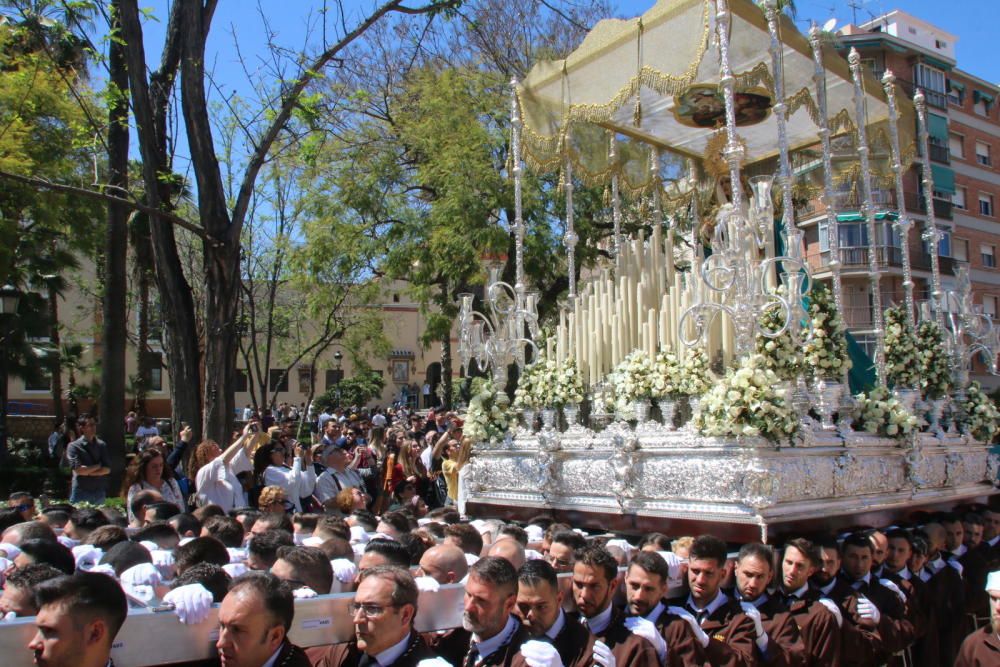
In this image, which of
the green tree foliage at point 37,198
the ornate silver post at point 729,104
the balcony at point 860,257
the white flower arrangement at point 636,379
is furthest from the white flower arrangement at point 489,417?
the balcony at point 860,257

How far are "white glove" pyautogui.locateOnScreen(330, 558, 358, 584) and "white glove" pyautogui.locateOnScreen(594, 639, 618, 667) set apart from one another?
4.78ft

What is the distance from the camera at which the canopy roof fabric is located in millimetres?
8977

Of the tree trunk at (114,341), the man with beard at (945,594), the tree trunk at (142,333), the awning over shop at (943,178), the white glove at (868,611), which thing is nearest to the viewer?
the white glove at (868,611)

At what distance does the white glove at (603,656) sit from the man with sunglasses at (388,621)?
77cm

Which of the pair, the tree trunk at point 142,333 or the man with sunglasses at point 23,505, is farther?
the tree trunk at point 142,333

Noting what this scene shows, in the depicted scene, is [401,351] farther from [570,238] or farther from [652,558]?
[652,558]

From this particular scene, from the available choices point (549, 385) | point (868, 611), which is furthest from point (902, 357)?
point (868, 611)

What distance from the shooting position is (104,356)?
43.8ft

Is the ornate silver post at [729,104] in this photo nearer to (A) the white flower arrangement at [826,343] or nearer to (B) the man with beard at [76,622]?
(A) the white flower arrangement at [826,343]

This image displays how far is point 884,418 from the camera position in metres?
8.30

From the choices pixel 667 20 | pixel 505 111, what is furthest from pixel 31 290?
pixel 667 20

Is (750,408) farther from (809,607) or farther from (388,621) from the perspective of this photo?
(388,621)

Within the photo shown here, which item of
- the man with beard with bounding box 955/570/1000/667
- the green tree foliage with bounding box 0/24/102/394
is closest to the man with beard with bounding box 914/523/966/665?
the man with beard with bounding box 955/570/1000/667

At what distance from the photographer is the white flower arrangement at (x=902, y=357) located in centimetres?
998
